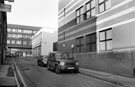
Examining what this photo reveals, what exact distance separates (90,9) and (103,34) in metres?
3.92

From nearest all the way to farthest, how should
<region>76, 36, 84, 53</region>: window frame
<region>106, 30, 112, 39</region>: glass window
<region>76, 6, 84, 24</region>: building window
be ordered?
<region>106, 30, 112, 39</region>: glass window
<region>76, 36, 84, 53</region>: window frame
<region>76, 6, 84, 24</region>: building window

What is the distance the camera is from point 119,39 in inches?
490

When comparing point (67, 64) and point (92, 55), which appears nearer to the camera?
point (67, 64)

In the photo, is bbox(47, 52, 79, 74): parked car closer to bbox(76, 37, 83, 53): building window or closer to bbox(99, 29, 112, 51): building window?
bbox(99, 29, 112, 51): building window

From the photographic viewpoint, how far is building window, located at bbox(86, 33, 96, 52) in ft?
53.5

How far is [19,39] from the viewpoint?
290ft

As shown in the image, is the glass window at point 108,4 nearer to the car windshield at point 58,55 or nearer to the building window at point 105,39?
the building window at point 105,39

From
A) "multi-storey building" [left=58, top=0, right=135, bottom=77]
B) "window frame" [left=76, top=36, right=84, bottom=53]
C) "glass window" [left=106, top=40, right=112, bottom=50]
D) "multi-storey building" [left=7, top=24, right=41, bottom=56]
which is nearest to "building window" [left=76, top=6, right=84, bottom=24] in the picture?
"multi-storey building" [left=58, top=0, right=135, bottom=77]

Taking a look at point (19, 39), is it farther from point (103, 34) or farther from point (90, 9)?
point (103, 34)

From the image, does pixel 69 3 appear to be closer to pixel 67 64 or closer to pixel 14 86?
pixel 67 64

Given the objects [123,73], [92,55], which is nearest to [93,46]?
[92,55]

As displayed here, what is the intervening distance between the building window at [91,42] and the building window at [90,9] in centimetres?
221

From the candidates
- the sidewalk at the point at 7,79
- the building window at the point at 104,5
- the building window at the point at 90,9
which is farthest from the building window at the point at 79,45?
the sidewalk at the point at 7,79

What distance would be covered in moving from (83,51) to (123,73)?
7.24m
